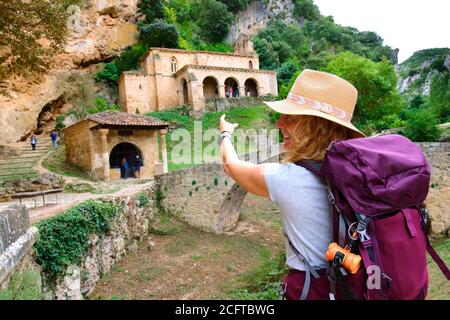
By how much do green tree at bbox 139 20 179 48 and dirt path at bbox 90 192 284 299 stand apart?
80.5 feet

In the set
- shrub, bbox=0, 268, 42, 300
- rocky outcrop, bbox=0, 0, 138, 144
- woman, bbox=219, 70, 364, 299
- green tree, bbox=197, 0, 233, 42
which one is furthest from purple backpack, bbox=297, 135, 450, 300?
green tree, bbox=197, 0, 233, 42

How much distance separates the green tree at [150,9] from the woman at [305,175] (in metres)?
36.5

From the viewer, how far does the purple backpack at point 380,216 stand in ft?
4.40

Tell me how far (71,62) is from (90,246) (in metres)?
26.1

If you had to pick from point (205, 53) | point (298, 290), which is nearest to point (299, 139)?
point (298, 290)

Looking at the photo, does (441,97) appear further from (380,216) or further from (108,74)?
(108,74)

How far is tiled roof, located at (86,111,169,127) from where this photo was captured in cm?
1479

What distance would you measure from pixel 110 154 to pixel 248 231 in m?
7.94

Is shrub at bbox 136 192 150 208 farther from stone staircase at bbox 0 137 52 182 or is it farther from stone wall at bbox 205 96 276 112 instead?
stone wall at bbox 205 96 276 112

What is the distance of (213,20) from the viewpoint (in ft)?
135

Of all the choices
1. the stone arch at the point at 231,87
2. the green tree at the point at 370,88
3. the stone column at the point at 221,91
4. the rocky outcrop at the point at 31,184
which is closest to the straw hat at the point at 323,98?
the rocky outcrop at the point at 31,184

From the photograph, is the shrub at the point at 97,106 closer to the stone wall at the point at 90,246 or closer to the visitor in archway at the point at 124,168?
the visitor in archway at the point at 124,168
